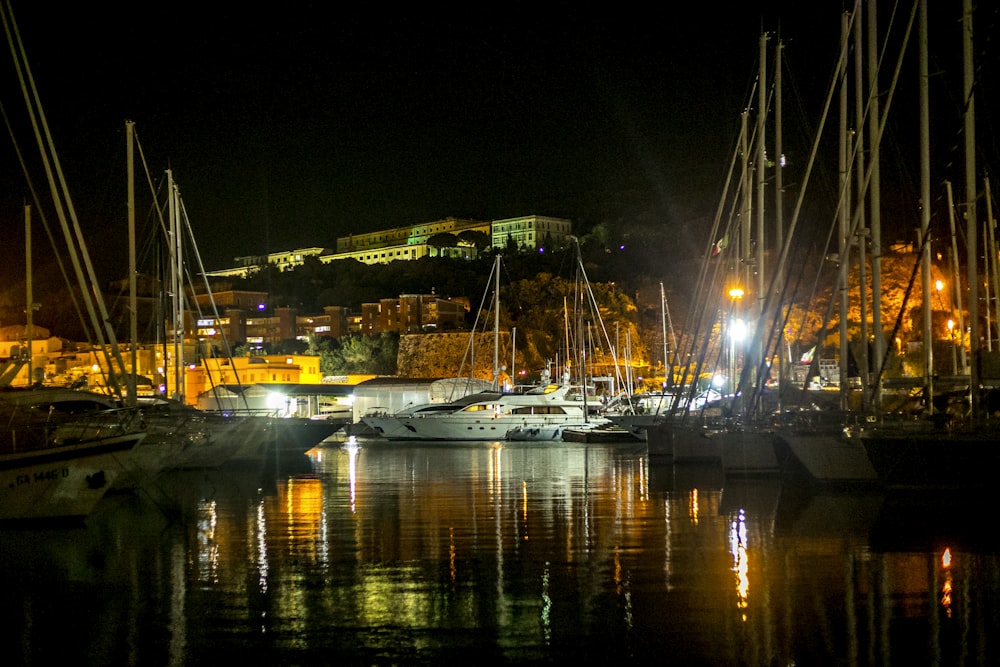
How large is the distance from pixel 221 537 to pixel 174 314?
18388mm

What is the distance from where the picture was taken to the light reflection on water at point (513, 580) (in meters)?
8.36

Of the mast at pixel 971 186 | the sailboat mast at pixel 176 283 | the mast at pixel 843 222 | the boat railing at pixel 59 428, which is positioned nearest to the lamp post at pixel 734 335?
the mast at pixel 843 222

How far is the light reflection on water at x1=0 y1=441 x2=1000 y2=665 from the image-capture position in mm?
8359

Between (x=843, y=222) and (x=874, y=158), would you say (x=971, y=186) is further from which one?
(x=843, y=222)

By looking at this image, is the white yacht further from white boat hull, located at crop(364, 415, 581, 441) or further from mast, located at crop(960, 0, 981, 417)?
mast, located at crop(960, 0, 981, 417)

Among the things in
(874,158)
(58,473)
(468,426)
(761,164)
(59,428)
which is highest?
(761,164)

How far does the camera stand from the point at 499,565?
1208 centimetres

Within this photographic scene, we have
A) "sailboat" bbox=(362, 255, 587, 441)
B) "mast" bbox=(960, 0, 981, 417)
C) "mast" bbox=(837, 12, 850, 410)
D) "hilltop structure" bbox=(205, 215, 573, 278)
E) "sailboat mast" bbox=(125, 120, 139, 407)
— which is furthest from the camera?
"hilltop structure" bbox=(205, 215, 573, 278)

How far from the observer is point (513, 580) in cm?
1112

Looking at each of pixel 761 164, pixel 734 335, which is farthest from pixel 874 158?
pixel 734 335

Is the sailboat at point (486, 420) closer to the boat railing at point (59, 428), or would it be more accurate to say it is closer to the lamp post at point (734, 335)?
the lamp post at point (734, 335)

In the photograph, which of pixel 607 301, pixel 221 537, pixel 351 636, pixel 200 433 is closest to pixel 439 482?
pixel 200 433

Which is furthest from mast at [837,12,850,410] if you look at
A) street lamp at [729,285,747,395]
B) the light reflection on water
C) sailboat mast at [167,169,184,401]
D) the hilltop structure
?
the hilltop structure

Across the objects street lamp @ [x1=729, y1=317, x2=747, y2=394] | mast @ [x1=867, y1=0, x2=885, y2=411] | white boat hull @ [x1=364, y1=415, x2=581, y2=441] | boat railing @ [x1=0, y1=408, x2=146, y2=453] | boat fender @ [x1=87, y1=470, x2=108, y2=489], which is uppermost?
mast @ [x1=867, y1=0, x2=885, y2=411]
